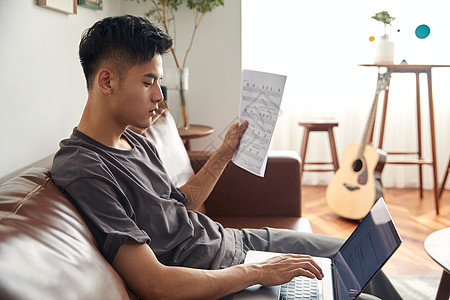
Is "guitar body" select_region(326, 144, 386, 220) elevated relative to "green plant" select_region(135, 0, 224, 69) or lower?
lower

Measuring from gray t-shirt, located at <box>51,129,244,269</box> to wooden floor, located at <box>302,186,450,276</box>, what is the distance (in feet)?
4.29

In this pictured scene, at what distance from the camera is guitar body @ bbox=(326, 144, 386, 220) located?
2.91 metres

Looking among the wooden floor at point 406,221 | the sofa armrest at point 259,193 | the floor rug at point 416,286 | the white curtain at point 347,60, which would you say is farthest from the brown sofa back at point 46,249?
the white curtain at point 347,60

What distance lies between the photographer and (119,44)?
3.83ft

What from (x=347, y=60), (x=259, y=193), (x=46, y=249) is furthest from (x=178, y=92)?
(x=46, y=249)

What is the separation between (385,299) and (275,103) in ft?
2.22

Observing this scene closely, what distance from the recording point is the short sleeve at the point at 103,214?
3.32 feet

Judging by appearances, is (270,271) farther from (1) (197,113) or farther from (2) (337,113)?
(2) (337,113)

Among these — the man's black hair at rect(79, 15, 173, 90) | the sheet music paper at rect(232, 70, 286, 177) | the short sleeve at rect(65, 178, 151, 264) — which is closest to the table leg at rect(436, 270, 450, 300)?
the sheet music paper at rect(232, 70, 286, 177)

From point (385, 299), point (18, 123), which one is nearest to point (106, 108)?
point (18, 123)

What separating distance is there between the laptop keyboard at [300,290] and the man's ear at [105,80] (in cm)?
65

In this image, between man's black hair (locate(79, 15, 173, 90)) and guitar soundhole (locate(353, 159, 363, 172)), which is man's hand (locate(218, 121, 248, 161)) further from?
guitar soundhole (locate(353, 159, 363, 172))

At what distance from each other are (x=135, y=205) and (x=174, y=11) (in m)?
2.14

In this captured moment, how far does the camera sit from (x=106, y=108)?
1.20 m
